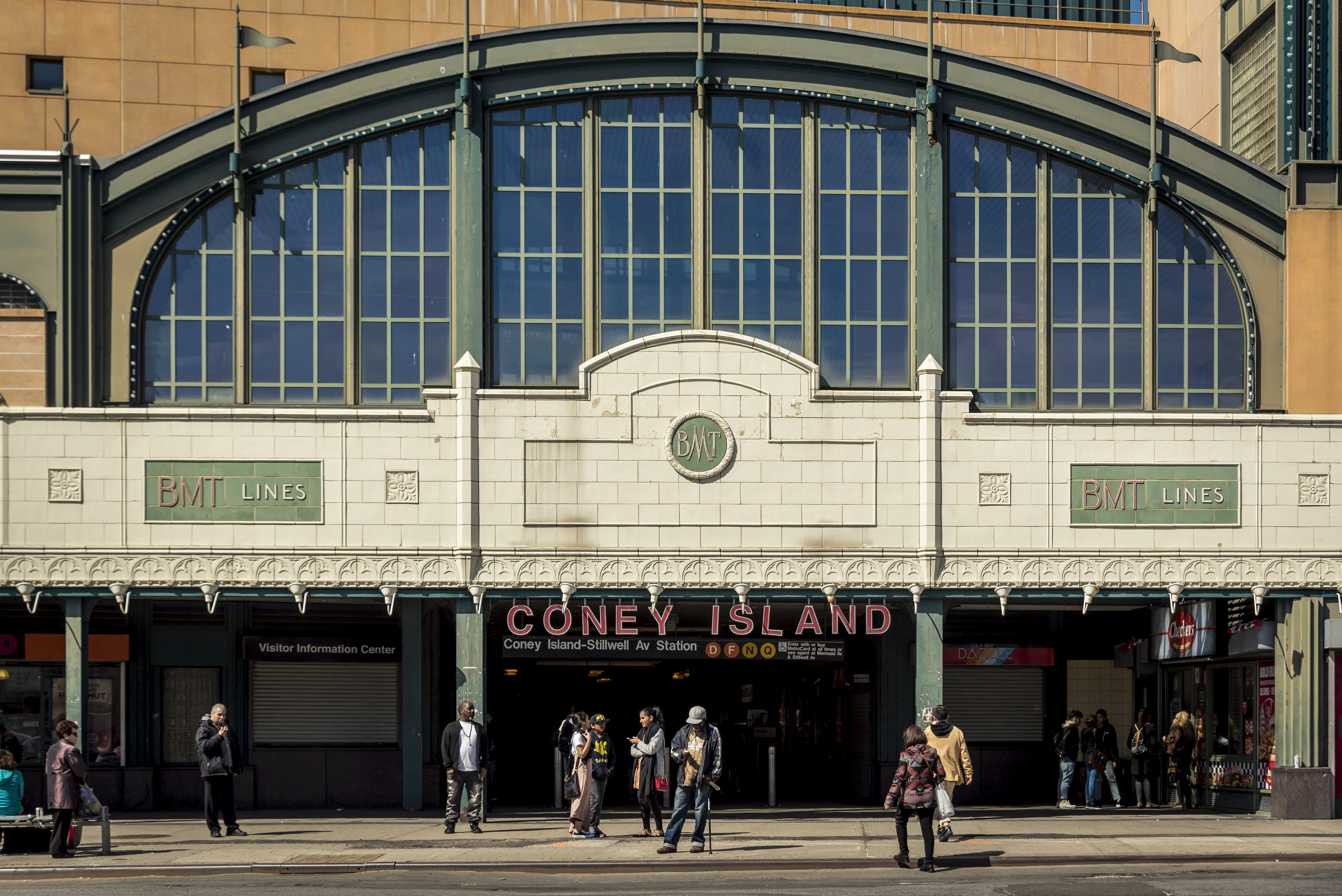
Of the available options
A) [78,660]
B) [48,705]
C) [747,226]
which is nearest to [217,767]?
[78,660]

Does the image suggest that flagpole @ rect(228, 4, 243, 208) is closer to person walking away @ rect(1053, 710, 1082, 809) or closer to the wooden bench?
the wooden bench

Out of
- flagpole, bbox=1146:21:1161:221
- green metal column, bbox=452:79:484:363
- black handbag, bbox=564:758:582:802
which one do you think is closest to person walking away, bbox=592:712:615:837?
black handbag, bbox=564:758:582:802

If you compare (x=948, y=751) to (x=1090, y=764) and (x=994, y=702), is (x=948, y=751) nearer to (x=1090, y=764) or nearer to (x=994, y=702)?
(x=1090, y=764)

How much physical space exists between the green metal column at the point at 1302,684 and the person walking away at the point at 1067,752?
3.57 meters

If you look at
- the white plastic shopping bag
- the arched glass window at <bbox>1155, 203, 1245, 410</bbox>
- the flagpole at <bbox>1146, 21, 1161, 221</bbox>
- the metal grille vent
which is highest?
the metal grille vent

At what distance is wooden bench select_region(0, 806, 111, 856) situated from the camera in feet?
60.4

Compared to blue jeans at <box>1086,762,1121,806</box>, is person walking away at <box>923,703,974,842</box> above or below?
above

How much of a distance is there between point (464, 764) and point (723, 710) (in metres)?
11.4

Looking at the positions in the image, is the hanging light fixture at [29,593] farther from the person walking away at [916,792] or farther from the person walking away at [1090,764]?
the person walking away at [1090,764]

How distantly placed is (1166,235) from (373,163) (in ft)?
42.3

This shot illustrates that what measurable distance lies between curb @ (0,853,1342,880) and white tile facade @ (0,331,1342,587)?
19.3 feet

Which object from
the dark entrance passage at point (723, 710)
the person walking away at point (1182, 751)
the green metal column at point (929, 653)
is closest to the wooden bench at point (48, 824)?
the dark entrance passage at point (723, 710)

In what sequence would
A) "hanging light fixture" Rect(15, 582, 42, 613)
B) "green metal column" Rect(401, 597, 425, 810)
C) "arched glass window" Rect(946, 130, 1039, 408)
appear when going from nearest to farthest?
"hanging light fixture" Rect(15, 582, 42, 613) < "green metal column" Rect(401, 597, 425, 810) < "arched glass window" Rect(946, 130, 1039, 408)

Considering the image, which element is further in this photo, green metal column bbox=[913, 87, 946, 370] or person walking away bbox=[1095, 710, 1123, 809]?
person walking away bbox=[1095, 710, 1123, 809]
